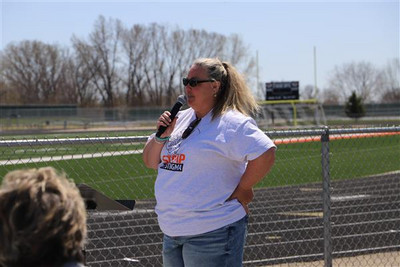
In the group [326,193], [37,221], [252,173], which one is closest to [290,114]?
[326,193]

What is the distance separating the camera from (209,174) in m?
3.73

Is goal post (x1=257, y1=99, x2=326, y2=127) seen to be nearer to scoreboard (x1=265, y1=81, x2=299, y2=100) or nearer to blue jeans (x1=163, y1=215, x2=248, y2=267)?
scoreboard (x1=265, y1=81, x2=299, y2=100)

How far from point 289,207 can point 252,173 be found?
739 cm

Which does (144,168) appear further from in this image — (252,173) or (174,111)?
(252,173)

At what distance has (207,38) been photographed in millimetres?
86375

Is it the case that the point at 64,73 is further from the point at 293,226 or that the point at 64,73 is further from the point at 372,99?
the point at 293,226

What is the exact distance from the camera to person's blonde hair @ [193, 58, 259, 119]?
386cm

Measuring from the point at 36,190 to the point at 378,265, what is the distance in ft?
19.2

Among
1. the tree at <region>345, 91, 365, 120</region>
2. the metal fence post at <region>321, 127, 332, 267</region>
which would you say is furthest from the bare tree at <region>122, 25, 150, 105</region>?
the metal fence post at <region>321, 127, 332, 267</region>

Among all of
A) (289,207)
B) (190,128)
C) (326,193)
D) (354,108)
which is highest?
(190,128)

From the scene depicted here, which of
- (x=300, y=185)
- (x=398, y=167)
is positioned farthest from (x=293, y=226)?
(x=398, y=167)

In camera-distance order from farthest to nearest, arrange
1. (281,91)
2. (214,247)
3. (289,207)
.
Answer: (281,91)
(289,207)
(214,247)

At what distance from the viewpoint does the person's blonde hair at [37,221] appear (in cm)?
194

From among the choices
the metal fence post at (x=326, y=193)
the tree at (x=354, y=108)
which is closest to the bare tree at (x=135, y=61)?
the tree at (x=354, y=108)
